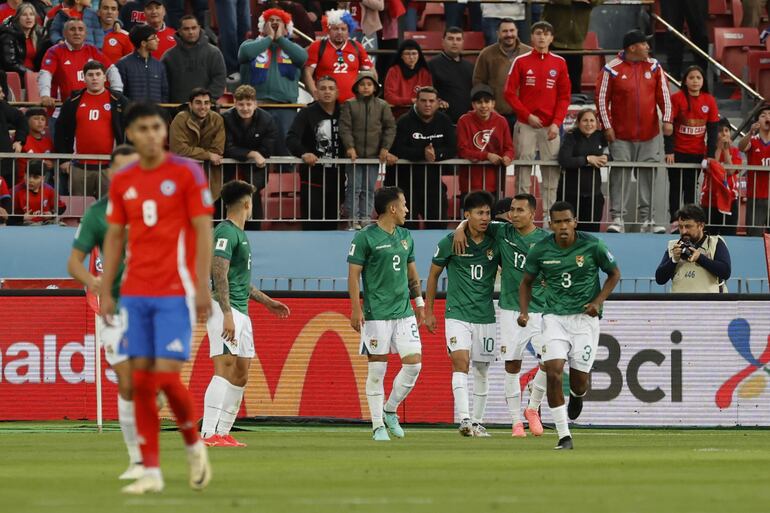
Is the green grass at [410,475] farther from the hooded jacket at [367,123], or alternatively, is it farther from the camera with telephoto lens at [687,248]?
the hooded jacket at [367,123]

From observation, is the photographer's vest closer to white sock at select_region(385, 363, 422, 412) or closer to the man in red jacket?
the man in red jacket

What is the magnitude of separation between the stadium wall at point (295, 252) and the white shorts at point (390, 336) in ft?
15.8

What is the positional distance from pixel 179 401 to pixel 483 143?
11.8m

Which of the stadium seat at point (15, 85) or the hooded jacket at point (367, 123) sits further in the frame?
the stadium seat at point (15, 85)

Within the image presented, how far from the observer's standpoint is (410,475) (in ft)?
35.5

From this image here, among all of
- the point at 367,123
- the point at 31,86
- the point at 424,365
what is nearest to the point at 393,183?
the point at 367,123

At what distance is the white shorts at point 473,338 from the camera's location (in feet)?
54.6

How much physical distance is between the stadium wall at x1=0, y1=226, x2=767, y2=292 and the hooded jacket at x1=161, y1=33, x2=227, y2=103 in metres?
2.43

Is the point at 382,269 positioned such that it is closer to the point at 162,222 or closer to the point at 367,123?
the point at 367,123

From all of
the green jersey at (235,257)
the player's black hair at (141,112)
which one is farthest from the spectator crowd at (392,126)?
the player's black hair at (141,112)

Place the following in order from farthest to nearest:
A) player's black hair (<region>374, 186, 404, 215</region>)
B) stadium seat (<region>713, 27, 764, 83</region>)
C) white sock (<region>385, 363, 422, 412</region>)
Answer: stadium seat (<region>713, 27, 764, 83</region>) < white sock (<region>385, 363, 422, 412</region>) < player's black hair (<region>374, 186, 404, 215</region>)

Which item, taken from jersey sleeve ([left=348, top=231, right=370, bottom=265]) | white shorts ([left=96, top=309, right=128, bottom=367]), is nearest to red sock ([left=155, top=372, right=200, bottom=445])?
white shorts ([left=96, top=309, right=128, bottom=367])

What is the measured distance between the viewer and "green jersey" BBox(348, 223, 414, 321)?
1584 cm

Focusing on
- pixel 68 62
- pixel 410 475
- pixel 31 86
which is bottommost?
pixel 410 475
